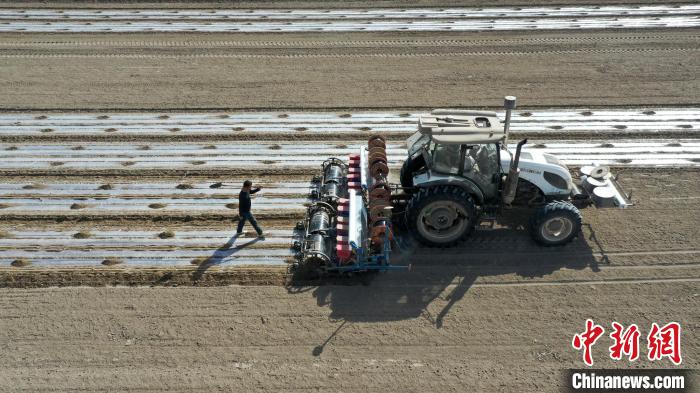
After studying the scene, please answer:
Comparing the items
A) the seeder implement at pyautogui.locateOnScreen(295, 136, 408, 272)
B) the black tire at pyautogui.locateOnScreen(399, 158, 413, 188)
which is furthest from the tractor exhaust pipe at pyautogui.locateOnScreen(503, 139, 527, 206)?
the seeder implement at pyautogui.locateOnScreen(295, 136, 408, 272)

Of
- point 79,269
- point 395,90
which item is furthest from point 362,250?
point 395,90

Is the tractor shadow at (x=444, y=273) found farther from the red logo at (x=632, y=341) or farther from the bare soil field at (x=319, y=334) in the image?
Answer: the red logo at (x=632, y=341)

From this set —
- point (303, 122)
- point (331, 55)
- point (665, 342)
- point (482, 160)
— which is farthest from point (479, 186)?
point (331, 55)

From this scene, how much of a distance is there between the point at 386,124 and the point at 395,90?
1.96 metres

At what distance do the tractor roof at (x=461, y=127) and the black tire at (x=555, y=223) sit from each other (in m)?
1.48

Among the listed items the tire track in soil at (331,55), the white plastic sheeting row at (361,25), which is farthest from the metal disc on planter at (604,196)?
the white plastic sheeting row at (361,25)

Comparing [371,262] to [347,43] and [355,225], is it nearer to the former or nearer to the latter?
[355,225]

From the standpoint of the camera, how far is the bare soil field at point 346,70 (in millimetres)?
14367

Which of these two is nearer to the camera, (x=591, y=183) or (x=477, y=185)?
(x=477, y=185)

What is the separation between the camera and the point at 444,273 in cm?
860

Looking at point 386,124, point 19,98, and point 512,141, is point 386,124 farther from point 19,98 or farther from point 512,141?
point 19,98

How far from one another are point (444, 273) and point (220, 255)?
3793mm

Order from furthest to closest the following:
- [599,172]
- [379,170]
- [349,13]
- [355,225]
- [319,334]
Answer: [349,13] < [599,172] < [379,170] < [355,225] < [319,334]

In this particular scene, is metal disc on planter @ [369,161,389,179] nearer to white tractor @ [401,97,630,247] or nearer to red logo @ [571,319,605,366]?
Answer: white tractor @ [401,97,630,247]
